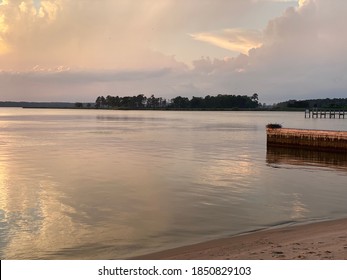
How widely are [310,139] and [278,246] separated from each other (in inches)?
1326

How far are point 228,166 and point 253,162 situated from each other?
432 cm

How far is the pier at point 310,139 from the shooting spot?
129 ft

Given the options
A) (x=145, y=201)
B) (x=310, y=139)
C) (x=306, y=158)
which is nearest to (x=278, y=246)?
(x=145, y=201)

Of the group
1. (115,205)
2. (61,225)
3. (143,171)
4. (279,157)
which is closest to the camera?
(61,225)

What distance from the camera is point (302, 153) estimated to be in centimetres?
4094

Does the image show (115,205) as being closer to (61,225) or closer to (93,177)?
(61,225)

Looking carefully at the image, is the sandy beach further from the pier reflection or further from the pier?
the pier

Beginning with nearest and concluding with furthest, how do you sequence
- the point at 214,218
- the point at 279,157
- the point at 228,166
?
the point at 214,218, the point at 228,166, the point at 279,157

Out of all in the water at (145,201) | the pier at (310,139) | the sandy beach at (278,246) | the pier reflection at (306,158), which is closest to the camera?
the sandy beach at (278,246)

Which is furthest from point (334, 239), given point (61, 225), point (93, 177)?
point (93, 177)

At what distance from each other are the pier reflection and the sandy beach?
18.8 m

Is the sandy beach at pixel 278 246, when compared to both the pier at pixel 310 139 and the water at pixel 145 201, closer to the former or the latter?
the water at pixel 145 201

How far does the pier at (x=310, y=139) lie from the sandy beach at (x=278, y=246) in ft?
88.0

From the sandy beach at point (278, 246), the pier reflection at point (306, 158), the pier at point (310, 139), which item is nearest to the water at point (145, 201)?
the pier reflection at point (306, 158)
